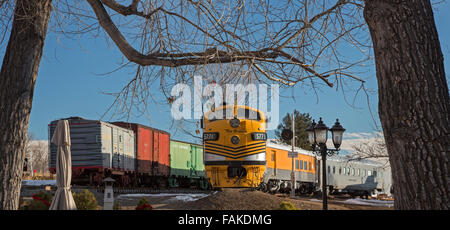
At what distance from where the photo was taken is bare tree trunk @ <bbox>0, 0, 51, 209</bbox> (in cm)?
689

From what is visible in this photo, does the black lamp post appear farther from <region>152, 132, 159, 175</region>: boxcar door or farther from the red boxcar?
<region>152, 132, 159, 175</region>: boxcar door

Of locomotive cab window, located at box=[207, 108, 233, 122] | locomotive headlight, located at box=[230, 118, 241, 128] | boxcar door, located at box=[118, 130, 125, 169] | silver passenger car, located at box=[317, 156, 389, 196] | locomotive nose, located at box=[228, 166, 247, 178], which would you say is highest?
locomotive cab window, located at box=[207, 108, 233, 122]

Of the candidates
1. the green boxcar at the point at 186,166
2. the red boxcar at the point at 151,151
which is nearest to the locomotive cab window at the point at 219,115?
the red boxcar at the point at 151,151

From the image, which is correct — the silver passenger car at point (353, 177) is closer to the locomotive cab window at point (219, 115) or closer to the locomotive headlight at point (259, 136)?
the locomotive headlight at point (259, 136)

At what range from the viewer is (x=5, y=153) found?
6.88m

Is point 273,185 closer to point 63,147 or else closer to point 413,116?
point 63,147

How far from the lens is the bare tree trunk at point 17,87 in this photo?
22.6 feet

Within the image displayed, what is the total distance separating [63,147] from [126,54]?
6.06ft

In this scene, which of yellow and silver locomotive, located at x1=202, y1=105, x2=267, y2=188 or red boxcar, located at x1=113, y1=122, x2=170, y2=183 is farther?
red boxcar, located at x1=113, y1=122, x2=170, y2=183

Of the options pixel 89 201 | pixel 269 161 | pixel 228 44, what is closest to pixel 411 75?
pixel 228 44

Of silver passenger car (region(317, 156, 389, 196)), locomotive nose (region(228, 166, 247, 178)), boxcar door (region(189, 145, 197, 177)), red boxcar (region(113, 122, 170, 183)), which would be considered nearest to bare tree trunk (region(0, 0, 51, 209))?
locomotive nose (region(228, 166, 247, 178))

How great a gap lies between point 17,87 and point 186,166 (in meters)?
25.6

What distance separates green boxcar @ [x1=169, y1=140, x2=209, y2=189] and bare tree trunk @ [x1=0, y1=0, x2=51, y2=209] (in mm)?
23070

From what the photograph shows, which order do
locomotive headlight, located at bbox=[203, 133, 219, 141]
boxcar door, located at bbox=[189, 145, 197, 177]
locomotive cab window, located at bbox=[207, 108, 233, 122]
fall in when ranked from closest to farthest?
locomotive cab window, located at bbox=[207, 108, 233, 122] → locomotive headlight, located at bbox=[203, 133, 219, 141] → boxcar door, located at bbox=[189, 145, 197, 177]
